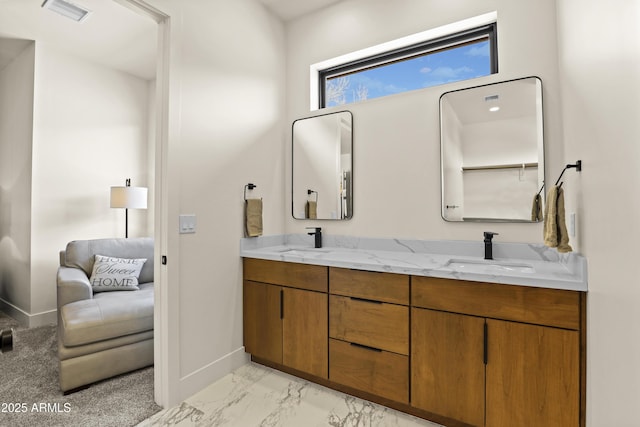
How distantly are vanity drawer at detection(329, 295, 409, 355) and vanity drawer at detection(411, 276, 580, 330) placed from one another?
0.47ft

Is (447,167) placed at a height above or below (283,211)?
above

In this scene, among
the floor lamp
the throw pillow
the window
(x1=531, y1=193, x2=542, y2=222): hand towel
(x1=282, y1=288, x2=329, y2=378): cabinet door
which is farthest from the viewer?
the floor lamp

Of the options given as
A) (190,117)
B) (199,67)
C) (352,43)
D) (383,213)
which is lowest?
(383,213)

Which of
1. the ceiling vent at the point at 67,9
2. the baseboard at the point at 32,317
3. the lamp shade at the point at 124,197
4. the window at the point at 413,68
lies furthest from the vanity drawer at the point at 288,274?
the ceiling vent at the point at 67,9

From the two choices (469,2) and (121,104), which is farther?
(121,104)

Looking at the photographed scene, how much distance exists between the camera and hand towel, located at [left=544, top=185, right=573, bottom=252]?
1406 mm

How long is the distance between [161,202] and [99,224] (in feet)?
7.70

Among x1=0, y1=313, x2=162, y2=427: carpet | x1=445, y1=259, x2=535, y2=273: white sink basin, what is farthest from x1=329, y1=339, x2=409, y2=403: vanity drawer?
x1=0, y1=313, x2=162, y2=427: carpet

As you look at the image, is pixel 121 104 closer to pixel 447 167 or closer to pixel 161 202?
pixel 161 202

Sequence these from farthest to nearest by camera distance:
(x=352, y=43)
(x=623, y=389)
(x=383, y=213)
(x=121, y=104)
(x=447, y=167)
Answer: (x=121, y=104), (x=352, y=43), (x=383, y=213), (x=447, y=167), (x=623, y=389)

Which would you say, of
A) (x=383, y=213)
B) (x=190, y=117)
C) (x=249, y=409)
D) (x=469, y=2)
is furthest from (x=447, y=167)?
(x=249, y=409)

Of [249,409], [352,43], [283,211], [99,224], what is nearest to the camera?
[249,409]

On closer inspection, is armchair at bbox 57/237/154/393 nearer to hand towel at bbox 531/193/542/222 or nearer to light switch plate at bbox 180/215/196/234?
light switch plate at bbox 180/215/196/234

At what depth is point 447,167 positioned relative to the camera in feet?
7.01
